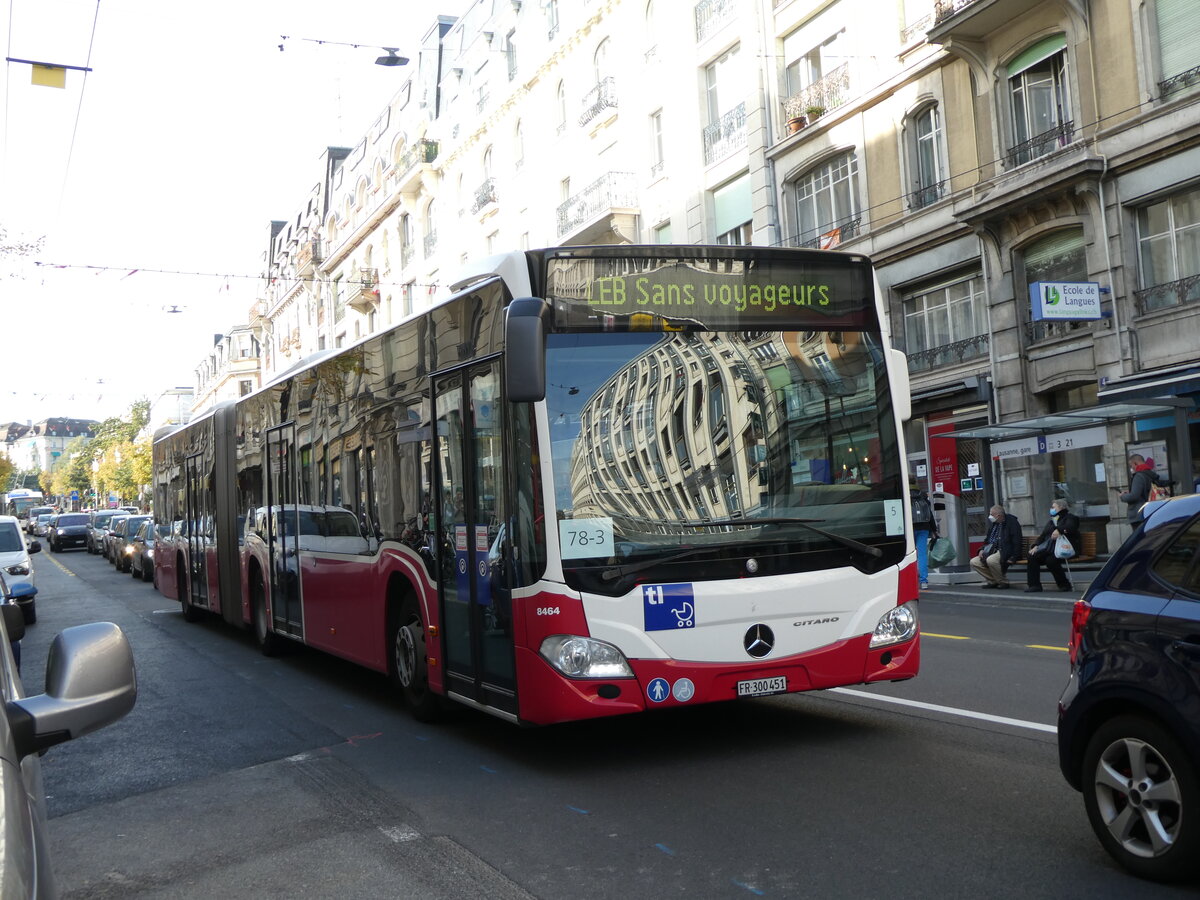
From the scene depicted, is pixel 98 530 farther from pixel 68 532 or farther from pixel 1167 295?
pixel 1167 295

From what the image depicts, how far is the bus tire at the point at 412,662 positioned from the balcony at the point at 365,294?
46931 millimetres

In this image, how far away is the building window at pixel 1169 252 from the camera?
20453 mm

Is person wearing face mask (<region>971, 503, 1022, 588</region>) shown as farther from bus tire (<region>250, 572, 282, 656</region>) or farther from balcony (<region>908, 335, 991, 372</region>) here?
bus tire (<region>250, 572, 282, 656</region>)

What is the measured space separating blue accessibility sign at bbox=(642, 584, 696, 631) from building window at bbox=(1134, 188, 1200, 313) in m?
16.7

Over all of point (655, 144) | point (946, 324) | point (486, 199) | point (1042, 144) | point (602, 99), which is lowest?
point (946, 324)

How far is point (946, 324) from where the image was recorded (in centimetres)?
2608

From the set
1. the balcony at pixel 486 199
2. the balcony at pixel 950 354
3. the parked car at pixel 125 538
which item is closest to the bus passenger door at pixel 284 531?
the balcony at pixel 950 354

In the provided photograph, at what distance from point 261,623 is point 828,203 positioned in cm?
1943

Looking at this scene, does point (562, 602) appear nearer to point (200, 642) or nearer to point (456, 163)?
point (200, 642)

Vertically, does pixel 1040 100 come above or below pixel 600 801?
above

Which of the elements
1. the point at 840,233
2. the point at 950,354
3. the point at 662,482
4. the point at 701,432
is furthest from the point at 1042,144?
the point at 662,482

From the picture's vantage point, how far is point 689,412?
6.87m

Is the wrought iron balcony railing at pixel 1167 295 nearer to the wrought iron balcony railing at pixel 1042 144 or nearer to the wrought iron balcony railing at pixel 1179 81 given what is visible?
the wrought iron balcony railing at pixel 1179 81

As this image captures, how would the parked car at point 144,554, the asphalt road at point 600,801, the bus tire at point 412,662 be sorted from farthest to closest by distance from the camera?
1. the parked car at point 144,554
2. the bus tire at point 412,662
3. the asphalt road at point 600,801
